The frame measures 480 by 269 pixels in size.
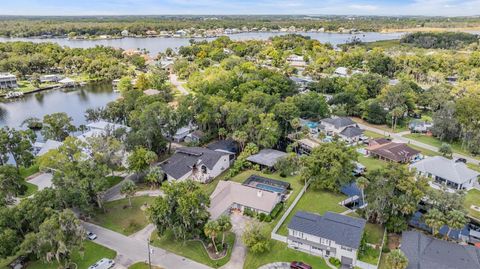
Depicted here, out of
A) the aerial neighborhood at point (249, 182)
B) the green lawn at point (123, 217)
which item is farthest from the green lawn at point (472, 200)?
the green lawn at point (123, 217)

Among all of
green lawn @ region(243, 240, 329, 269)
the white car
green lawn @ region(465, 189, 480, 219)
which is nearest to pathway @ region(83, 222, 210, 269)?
the white car

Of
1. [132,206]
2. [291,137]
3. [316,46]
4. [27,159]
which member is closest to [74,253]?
[132,206]

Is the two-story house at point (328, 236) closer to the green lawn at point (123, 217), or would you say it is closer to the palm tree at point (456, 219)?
the palm tree at point (456, 219)

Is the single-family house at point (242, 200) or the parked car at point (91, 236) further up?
the single-family house at point (242, 200)

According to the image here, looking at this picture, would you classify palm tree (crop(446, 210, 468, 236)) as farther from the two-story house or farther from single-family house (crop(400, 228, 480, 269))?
the two-story house

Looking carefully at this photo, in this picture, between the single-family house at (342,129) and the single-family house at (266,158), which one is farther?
the single-family house at (342,129)

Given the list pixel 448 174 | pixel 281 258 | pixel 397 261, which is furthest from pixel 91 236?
pixel 448 174
